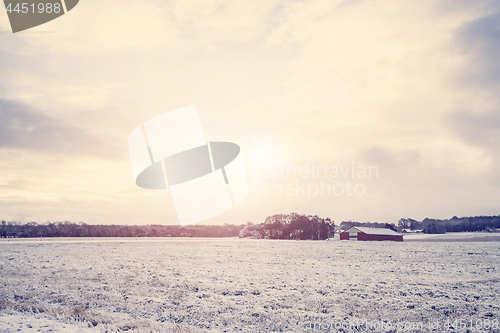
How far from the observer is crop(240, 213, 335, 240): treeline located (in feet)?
372

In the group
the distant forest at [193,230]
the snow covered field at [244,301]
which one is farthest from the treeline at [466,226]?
the snow covered field at [244,301]

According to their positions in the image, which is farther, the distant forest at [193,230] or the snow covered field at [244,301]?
the distant forest at [193,230]

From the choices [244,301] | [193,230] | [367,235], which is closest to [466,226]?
[367,235]

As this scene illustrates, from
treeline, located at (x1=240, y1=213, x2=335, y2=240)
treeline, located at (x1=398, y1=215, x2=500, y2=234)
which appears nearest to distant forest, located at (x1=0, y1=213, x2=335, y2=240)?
treeline, located at (x1=240, y1=213, x2=335, y2=240)

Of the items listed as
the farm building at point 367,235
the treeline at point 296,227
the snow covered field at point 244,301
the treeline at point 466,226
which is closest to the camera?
the snow covered field at point 244,301

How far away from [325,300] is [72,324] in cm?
1019

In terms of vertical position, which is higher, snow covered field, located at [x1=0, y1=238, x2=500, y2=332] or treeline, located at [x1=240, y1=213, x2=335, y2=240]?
snow covered field, located at [x1=0, y1=238, x2=500, y2=332]

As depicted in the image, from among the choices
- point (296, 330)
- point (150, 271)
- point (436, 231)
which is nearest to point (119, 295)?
point (150, 271)

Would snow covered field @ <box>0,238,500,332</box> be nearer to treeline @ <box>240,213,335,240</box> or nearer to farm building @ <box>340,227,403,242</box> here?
farm building @ <box>340,227,403,242</box>

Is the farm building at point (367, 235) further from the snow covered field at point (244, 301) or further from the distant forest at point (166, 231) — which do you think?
the snow covered field at point (244, 301)

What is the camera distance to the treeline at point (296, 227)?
113375 mm

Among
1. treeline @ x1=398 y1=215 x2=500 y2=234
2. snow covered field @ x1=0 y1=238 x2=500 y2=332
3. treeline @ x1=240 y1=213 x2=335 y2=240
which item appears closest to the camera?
snow covered field @ x1=0 y1=238 x2=500 y2=332

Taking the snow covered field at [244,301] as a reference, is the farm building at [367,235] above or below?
below

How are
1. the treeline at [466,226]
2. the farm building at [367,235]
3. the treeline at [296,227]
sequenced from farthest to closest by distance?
the treeline at [466,226]
the treeline at [296,227]
the farm building at [367,235]
